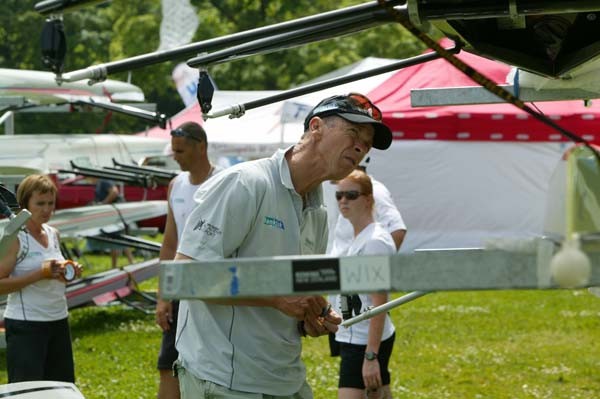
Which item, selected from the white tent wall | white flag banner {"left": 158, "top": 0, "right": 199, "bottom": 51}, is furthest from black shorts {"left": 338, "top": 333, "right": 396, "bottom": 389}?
the white tent wall

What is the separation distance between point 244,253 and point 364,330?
2301 mm

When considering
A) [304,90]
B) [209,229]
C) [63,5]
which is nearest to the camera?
[63,5]

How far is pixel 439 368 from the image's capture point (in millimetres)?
9891

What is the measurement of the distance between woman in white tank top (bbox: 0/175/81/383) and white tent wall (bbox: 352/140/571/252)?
37.7ft

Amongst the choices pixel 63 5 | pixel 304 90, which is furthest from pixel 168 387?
pixel 63 5

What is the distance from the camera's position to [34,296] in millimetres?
6699

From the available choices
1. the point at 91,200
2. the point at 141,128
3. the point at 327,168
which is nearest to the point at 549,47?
the point at 327,168

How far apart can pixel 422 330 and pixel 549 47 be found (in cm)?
866

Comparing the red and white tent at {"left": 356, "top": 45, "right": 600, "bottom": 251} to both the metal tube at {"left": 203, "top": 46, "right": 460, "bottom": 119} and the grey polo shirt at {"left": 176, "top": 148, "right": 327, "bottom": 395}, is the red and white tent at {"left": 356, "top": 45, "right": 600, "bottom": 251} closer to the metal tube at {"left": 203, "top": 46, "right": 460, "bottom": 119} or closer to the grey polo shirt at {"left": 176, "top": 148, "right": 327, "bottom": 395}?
the metal tube at {"left": 203, "top": 46, "right": 460, "bottom": 119}

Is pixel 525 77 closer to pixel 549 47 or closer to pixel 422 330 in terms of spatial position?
pixel 549 47

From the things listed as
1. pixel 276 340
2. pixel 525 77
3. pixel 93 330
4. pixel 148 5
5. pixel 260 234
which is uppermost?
pixel 148 5

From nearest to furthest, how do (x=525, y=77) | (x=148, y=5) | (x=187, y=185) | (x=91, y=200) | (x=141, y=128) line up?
(x=525, y=77)
(x=187, y=185)
(x=91, y=200)
(x=148, y=5)
(x=141, y=128)

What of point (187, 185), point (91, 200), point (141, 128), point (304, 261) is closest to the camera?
point (304, 261)

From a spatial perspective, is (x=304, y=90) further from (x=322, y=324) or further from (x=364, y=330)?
(x=364, y=330)
